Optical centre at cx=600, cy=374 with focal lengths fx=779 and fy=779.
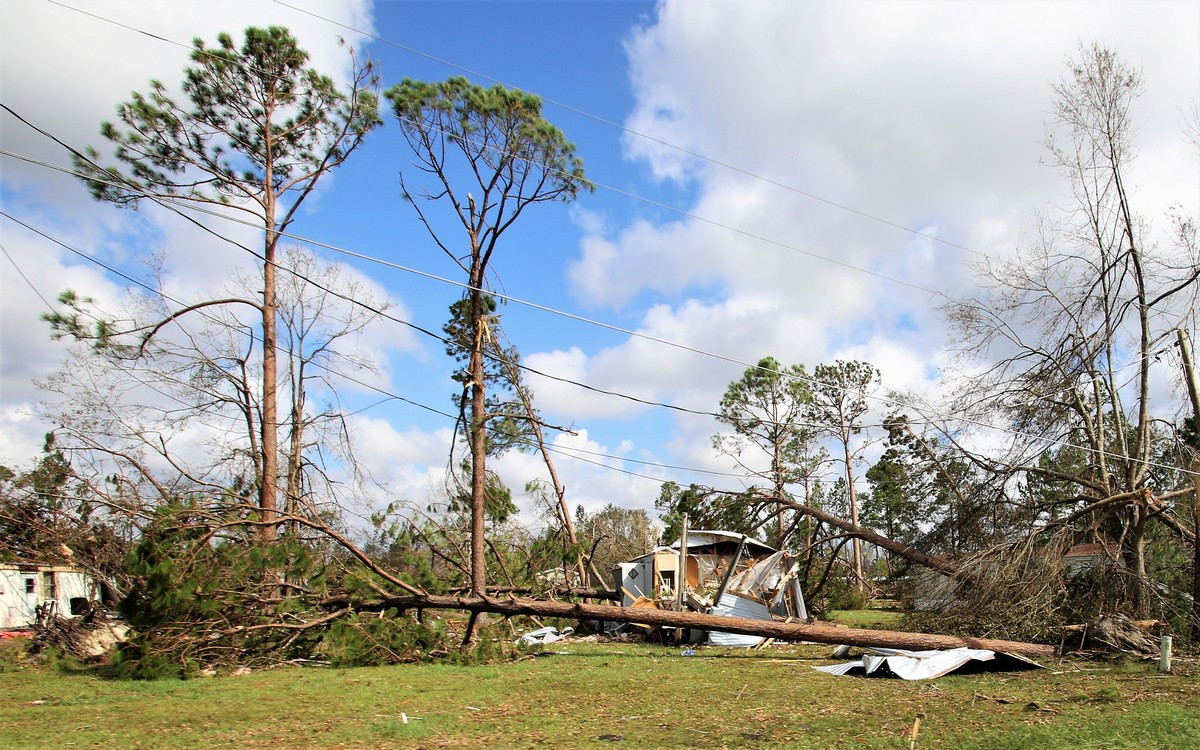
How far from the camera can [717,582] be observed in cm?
1731

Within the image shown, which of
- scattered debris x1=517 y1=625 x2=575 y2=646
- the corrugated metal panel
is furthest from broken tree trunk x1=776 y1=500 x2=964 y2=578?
scattered debris x1=517 y1=625 x2=575 y2=646

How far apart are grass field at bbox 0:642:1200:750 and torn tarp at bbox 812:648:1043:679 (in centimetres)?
29

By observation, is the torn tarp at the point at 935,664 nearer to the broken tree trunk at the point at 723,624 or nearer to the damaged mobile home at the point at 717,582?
the broken tree trunk at the point at 723,624

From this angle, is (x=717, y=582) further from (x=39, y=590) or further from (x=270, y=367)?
(x=39, y=590)

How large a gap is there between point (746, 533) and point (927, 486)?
138 inches

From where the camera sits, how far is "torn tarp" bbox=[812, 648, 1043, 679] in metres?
9.22

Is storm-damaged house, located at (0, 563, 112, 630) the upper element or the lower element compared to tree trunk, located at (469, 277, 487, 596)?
lower

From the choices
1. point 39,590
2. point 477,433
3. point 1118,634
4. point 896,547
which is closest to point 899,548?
point 896,547

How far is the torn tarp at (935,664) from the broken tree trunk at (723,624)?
25cm

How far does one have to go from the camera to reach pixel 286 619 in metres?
10.6

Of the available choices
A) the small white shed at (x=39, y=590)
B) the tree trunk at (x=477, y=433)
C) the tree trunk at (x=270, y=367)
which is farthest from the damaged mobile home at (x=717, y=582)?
the small white shed at (x=39, y=590)

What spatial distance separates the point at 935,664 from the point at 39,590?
635 inches

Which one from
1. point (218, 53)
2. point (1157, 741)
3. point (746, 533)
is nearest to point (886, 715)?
point (1157, 741)

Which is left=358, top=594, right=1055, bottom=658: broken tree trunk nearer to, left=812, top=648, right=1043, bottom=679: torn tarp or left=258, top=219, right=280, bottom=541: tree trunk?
left=812, top=648, right=1043, bottom=679: torn tarp
